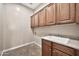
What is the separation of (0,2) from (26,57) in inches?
34.3

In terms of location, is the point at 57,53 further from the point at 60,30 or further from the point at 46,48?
the point at 60,30

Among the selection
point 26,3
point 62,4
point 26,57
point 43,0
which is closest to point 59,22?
point 62,4

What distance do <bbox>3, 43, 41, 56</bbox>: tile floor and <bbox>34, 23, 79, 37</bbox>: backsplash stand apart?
218 millimetres

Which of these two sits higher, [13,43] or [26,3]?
[26,3]

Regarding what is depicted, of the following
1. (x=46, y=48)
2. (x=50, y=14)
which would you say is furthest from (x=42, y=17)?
(x=46, y=48)

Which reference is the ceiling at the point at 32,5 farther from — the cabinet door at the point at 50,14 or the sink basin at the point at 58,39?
the sink basin at the point at 58,39

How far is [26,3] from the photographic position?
1.65 meters

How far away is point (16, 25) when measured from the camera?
1.66 m

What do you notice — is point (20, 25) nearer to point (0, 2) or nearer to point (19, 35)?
point (19, 35)

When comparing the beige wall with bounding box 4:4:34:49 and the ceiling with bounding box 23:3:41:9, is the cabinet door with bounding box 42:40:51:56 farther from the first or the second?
the ceiling with bounding box 23:3:41:9

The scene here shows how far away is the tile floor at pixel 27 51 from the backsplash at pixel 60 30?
8.6 inches

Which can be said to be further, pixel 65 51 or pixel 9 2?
pixel 9 2

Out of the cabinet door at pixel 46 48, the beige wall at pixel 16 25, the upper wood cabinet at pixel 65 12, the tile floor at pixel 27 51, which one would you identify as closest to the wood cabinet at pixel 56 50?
the cabinet door at pixel 46 48

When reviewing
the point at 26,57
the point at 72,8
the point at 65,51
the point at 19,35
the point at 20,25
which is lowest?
the point at 26,57
